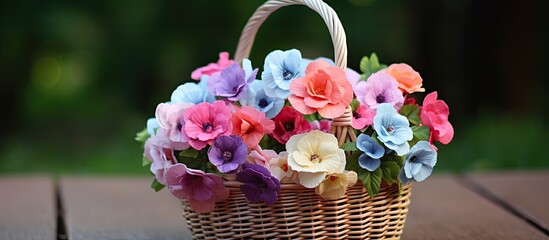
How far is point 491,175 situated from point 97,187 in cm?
112

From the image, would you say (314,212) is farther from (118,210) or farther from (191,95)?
(118,210)

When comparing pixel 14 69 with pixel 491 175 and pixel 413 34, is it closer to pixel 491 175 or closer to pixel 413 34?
pixel 413 34

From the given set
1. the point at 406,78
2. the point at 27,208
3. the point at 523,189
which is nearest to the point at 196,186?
the point at 406,78

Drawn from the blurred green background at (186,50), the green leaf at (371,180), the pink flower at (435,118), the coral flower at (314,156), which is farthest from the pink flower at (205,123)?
the blurred green background at (186,50)

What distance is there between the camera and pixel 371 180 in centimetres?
127

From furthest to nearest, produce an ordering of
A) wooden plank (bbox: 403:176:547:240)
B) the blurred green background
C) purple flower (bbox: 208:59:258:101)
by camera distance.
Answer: the blurred green background → wooden plank (bbox: 403:176:547:240) → purple flower (bbox: 208:59:258:101)

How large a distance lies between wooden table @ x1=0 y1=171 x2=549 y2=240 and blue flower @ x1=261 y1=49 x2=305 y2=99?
45 centimetres

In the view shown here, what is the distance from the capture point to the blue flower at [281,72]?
1301 millimetres

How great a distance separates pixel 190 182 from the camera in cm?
132

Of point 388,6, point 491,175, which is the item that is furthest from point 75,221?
point 388,6

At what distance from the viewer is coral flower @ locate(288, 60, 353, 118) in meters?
1.26

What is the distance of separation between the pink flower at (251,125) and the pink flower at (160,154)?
0.42 ft

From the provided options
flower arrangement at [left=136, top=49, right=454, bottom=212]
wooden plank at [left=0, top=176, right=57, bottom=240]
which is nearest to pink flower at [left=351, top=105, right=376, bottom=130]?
flower arrangement at [left=136, top=49, right=454, bottom=212]

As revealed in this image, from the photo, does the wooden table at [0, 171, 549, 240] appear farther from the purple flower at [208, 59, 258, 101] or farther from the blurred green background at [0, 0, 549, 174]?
the blurred green background at [0, 0, 549, 174]
